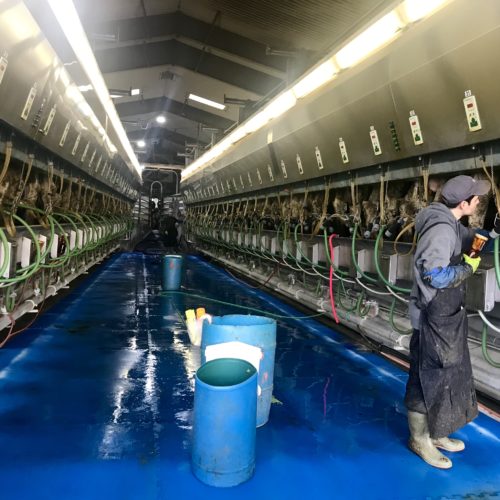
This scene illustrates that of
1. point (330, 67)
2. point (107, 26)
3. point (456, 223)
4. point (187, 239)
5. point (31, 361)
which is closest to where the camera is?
point (456, 223)

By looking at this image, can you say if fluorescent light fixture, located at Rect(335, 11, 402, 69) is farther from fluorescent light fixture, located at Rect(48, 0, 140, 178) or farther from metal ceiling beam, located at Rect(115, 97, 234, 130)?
metal ceiling beam, located at Rect(115, 97, 234, 130)

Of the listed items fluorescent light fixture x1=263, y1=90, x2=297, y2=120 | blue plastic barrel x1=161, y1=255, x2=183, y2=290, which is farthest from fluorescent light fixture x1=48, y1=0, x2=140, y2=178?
blue plastic barrel x1=161, y1=255, x2=183, y2=290

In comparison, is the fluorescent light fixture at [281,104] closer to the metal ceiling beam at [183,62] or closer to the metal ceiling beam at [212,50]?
the metal ceiling beam at [212,50]

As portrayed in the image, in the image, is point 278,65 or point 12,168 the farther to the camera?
point 278,65

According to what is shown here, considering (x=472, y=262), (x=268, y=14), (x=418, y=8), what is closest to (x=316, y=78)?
(x=418, y=8)

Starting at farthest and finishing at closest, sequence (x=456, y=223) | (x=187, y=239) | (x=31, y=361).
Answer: (x=187, y=239) → (x=31, y=361) → (x=456, y=223)

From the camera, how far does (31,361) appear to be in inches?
120

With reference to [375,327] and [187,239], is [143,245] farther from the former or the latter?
[375,327]

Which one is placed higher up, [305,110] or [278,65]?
[278,65]

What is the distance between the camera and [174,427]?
7.13 feet

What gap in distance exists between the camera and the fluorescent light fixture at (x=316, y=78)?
2.86m

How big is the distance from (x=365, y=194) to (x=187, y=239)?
34.5 feet

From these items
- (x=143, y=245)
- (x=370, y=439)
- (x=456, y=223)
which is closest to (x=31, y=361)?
(x=370, y=439)

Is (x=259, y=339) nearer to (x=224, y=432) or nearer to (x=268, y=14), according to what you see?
(x=224, y=432)
